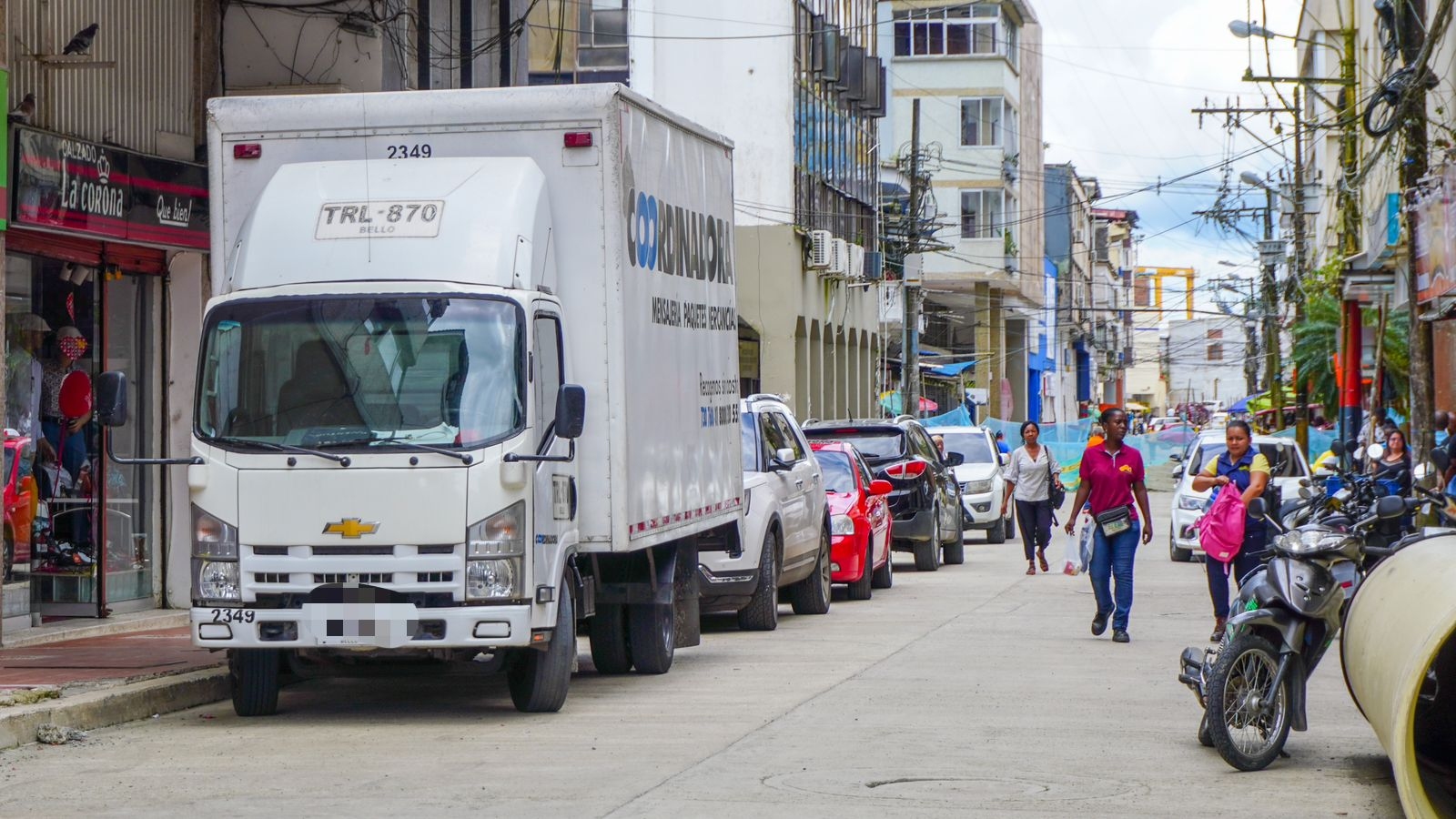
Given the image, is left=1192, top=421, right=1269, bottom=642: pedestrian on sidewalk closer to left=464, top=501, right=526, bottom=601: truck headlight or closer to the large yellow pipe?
the large yellow pipe

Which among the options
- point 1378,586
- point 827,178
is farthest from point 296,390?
point 827,178

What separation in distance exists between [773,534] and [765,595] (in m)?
0.54

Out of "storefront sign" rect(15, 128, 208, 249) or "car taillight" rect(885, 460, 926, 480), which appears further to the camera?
"car taillight" rect(885, 460, 926, 480)

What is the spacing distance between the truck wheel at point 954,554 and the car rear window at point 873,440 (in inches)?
108

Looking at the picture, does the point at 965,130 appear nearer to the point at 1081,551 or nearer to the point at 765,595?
the point at 1081,551

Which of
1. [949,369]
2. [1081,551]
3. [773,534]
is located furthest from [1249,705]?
[949,369]

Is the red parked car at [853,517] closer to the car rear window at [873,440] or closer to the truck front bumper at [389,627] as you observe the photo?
the car rear window at [873,440]

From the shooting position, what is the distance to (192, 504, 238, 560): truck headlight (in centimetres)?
1043

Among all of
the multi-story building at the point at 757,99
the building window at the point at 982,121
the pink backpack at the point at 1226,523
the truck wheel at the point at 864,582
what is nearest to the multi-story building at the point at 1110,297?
the building window at the point at 982,121

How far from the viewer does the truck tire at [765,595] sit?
16219 millimetres

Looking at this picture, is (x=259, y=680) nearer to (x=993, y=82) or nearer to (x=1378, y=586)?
(x=1378, y=586)

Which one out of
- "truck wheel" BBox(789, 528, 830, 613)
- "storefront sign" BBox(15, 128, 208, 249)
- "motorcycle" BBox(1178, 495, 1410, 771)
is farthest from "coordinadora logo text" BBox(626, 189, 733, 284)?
"storefront sign" BBox(15, 128, 208, 249)

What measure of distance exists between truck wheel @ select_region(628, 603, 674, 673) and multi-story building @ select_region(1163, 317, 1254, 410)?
133596 millimetres

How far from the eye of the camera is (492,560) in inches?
404
